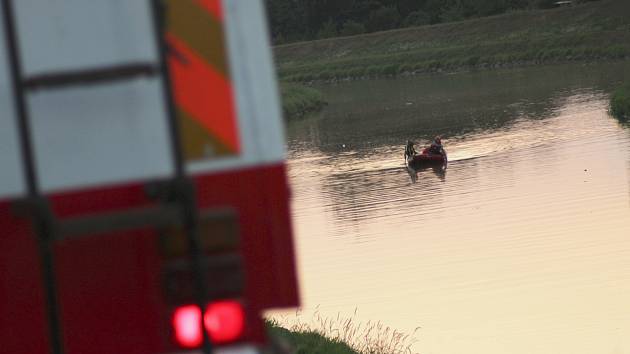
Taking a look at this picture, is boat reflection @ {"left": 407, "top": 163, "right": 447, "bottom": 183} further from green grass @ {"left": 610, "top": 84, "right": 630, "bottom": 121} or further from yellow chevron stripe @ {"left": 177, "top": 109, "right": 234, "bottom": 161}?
yellow chevron stripe @ {"left": 177, "top": 109, "right": 234, "bottom": 161}

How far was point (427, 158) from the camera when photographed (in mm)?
26062

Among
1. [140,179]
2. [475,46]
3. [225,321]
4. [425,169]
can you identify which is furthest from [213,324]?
[475,46]

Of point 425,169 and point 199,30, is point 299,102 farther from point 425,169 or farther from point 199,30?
point 199,30

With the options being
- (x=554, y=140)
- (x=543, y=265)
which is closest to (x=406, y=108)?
(x=554, y=140)

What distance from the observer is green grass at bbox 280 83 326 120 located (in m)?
44.3

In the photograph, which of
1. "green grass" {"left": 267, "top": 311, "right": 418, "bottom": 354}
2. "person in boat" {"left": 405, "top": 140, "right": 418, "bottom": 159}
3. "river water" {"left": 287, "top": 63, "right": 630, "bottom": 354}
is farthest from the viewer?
"person in boat" {"left": 405, "top": 140, "right": 418, "bottom": 159}

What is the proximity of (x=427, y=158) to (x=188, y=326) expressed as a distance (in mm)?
23520

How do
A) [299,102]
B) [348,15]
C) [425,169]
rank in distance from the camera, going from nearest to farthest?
[425,169], [299,102], [348,15]

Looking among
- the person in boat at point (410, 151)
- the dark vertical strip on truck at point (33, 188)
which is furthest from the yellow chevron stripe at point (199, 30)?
the person in boat at point (410, 151)

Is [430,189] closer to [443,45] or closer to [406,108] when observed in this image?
[406,108]

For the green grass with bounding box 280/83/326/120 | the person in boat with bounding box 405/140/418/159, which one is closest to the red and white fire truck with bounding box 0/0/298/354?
the person in boat with bounding box 405/140/418/159

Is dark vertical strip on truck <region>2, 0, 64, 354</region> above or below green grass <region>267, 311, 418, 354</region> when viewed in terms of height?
above

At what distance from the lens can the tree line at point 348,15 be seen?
7750cm

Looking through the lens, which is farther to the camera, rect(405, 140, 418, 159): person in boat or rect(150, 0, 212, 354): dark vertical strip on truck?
rect(405, 140, 418, 159): person in boat
